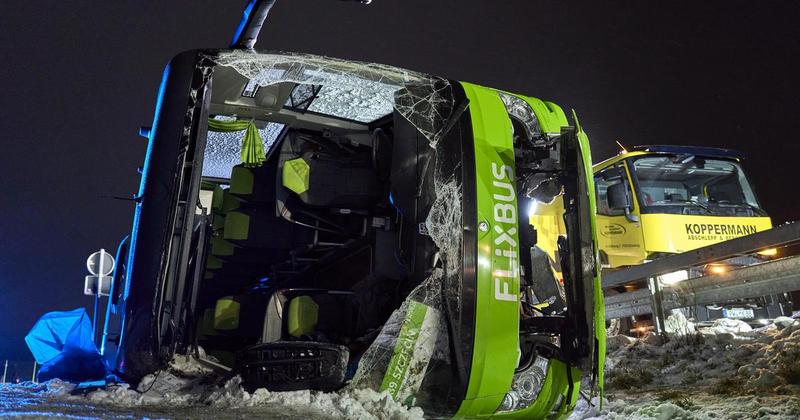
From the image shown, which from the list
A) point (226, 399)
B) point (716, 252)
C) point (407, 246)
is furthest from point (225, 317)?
point (716, 252)

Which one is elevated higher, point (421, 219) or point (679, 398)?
point (421, 219)

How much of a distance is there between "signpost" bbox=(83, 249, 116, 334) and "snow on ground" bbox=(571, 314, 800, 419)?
3839 millimetres

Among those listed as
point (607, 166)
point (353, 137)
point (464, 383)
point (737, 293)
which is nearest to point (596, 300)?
point (464, 383)

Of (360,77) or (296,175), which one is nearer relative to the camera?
(360,77)

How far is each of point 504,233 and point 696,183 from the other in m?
7.23

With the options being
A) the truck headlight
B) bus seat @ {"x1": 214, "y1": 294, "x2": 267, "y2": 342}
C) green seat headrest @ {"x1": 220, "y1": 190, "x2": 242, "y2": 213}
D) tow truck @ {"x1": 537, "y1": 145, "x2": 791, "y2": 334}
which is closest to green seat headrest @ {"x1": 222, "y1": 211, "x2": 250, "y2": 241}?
green seat headrest @ {"x1": 220, "y1": 190, "x2": 242, "y2": 213}

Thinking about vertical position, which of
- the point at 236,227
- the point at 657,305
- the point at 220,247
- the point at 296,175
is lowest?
the point at 657,305

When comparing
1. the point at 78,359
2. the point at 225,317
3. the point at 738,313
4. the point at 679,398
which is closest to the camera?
the point at 679,398

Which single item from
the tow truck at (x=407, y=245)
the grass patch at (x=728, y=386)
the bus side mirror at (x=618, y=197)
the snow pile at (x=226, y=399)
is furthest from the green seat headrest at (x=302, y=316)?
the bus side mirror at (x=618, y=197)

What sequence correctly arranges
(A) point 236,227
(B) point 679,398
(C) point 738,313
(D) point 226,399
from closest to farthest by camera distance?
(D) point 226,399 < (B) point 679,398 < (A) point 236,227 < (C) point 738,313

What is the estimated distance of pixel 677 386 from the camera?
462cm

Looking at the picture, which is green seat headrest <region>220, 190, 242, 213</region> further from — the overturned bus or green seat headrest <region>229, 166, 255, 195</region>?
the overturned bus

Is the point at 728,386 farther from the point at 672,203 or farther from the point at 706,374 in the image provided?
the point at 672,203

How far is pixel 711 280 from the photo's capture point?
18.0 feet
